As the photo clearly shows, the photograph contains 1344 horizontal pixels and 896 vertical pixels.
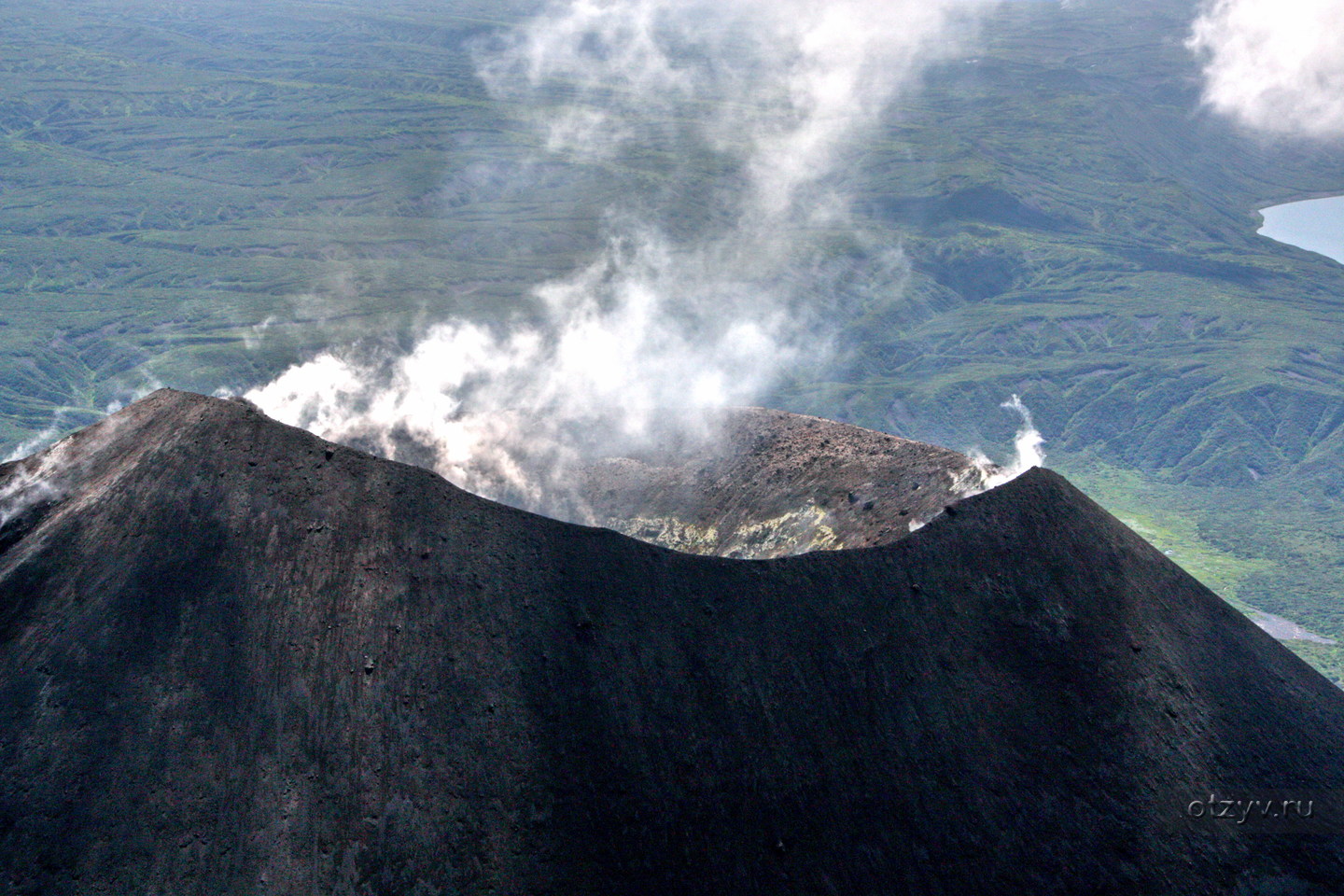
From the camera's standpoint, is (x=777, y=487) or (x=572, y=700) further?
(x=777, y=487)

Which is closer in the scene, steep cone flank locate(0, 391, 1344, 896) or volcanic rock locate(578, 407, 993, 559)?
steep cone flank locate(0, 391, 1344, 896)

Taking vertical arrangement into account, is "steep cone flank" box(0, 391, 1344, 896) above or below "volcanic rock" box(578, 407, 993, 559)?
below

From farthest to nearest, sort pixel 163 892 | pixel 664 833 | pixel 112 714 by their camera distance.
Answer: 1. pixel 664 833
2. pixel 112 714
3. pixel 163 892

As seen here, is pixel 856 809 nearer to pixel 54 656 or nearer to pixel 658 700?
pixel 658 700

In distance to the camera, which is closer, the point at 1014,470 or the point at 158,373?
the point at 1014,470

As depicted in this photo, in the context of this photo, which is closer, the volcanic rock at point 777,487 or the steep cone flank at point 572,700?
the steep cone flank at point 572,700

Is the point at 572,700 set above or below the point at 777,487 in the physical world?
below

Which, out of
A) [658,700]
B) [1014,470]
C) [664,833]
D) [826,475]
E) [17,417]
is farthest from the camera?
[17,417]

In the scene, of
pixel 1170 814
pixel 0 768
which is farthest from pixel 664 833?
pixel 0 768
